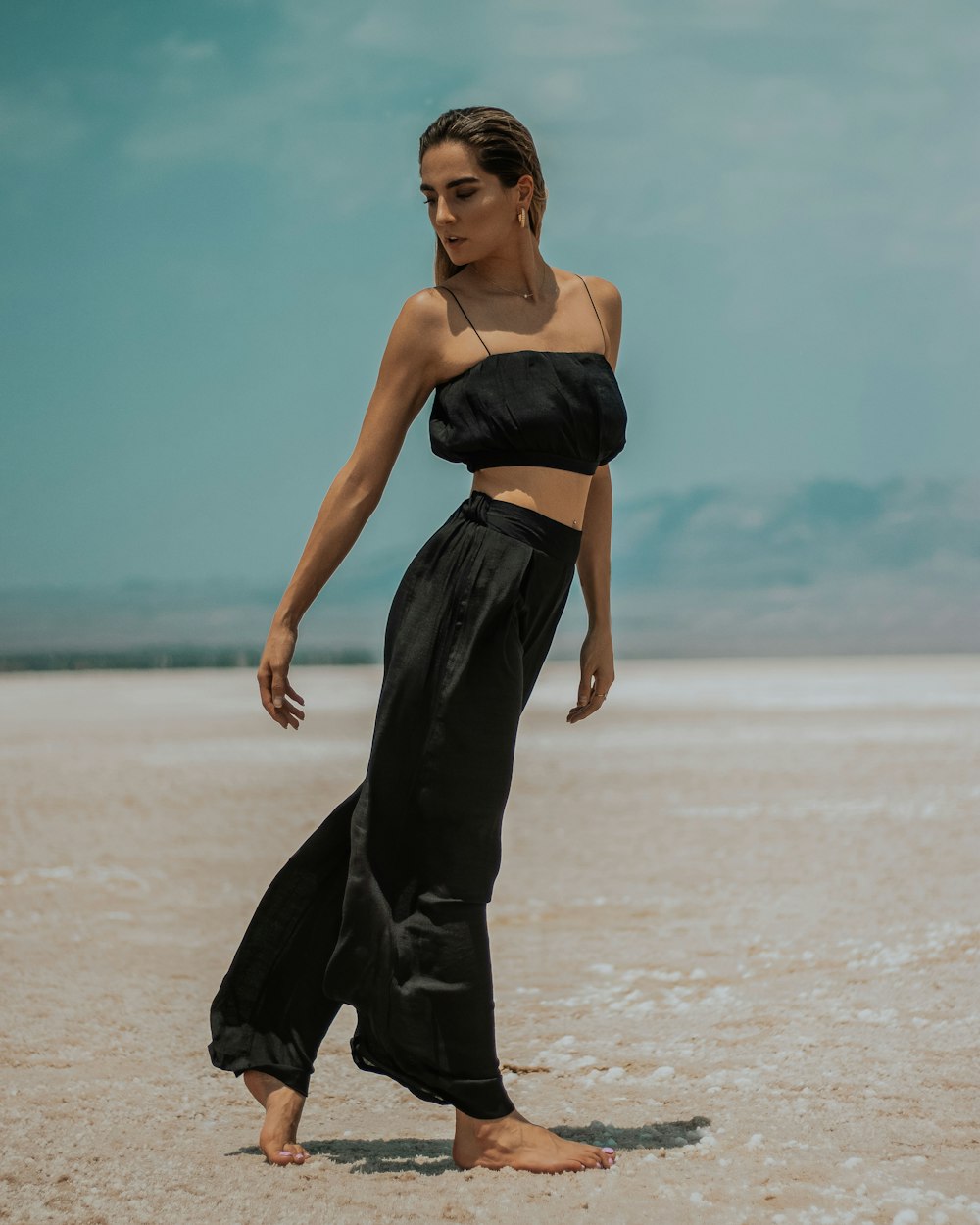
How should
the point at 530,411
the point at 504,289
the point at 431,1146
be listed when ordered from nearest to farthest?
the point at 530,411, the point at 504,289, the point at 431,1146

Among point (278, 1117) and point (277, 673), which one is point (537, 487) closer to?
point (277, 673)

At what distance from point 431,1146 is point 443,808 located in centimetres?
94

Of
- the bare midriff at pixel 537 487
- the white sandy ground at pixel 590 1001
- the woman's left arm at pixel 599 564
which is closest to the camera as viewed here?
the white sandy ground at pixel 590 1001

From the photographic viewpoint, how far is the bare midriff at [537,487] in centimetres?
342

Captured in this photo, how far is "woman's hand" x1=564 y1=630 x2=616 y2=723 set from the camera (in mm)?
3777

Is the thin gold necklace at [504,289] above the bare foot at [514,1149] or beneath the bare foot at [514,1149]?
above

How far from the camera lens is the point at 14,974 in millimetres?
5676

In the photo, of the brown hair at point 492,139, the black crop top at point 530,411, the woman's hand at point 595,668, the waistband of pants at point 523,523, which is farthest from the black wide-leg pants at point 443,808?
the brown hair at point 492,139

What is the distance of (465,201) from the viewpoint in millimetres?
3434

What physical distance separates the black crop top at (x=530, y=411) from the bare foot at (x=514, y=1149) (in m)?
1.45

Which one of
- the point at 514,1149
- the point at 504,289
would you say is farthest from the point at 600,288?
the point at 514,1149

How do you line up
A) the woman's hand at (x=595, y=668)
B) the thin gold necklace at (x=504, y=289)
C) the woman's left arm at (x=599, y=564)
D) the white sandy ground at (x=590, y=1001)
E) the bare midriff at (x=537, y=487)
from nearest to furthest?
the white sandy ground at (x=590, y=1001) → the bare midriff at (x=537, y=487) → the thin gold necklace at (x=504, y=289) → the woman's left arm at (x=599, y=564) → the woman's hand at (x=595, y=668)

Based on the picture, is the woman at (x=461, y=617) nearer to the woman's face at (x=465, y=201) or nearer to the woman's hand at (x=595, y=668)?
the woman's face at (x=465, y=201)

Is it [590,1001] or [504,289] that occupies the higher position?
[504,289]
